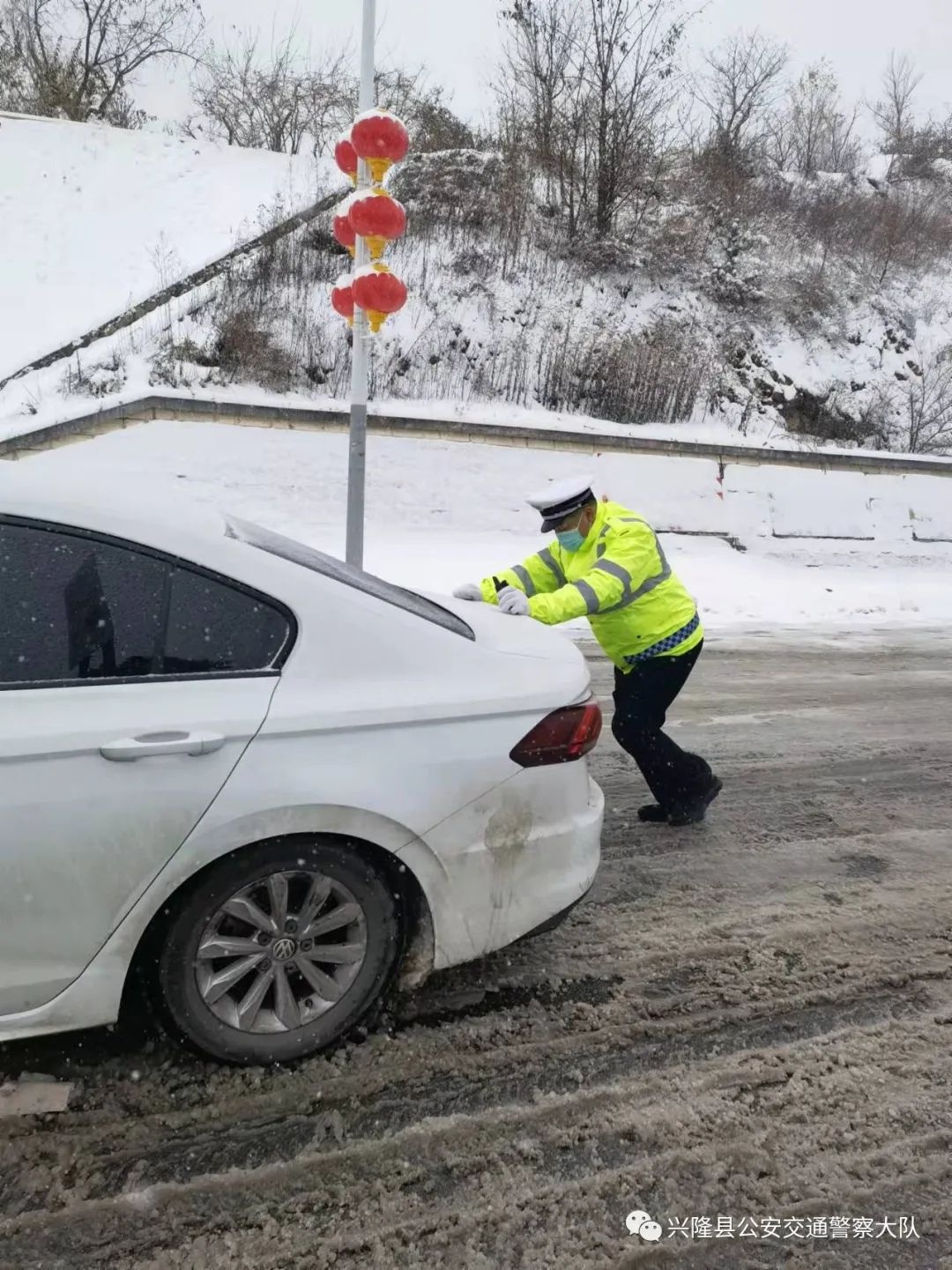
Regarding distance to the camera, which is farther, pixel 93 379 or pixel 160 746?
pixel 93 379

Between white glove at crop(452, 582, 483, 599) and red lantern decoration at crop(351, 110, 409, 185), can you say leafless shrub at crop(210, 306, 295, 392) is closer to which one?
red lantern decoration at crop(351, 110, 409, 185)

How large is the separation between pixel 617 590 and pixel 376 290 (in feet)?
18.4

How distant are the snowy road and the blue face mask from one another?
143 cm

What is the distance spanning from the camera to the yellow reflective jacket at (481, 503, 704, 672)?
3500 mm

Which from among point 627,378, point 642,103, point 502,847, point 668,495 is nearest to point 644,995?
point 502,847

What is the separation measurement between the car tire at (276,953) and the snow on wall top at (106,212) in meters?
13.4

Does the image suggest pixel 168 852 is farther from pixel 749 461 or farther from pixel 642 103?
pixel 642 103

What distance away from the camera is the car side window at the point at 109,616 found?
211 cm

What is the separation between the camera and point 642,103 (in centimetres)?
1927

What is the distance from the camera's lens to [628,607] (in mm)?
3826

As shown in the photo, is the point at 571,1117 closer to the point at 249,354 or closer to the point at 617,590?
the point at 617,590

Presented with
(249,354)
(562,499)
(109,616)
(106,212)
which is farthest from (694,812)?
(106,212)

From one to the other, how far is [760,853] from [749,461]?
464 inches

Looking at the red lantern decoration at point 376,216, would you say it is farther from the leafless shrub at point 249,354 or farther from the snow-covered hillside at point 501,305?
the leafless shrub at point 249,354
